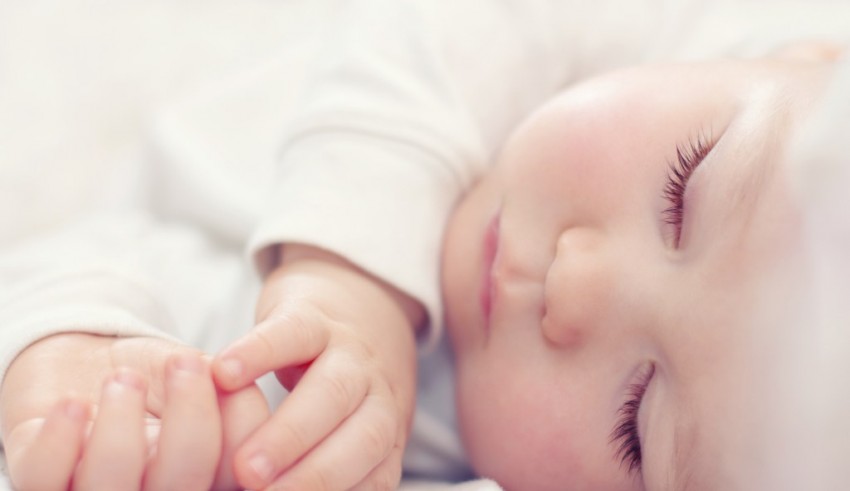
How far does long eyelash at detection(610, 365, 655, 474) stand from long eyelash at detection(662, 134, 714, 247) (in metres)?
0.11

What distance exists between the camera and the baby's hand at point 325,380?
0.51 meters

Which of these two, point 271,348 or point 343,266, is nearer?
point 271,348

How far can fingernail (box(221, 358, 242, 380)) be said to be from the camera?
0.51m

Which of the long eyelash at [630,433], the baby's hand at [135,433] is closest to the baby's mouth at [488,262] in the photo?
the long eyelash at [630,433]

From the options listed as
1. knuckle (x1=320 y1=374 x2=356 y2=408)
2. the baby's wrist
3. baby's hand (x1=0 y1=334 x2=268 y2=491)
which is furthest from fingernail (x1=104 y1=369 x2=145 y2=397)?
the baby's wrist

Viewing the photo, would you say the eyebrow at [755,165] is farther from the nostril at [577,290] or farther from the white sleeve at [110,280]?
the white sleeve at [110,280]

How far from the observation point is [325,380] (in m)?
0.56

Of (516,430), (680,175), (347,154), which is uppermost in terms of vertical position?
(680,175)

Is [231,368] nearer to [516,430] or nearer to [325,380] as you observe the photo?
[325,380]

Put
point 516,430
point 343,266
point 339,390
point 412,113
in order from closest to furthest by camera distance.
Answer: point 339,390 → point 516,430 → point 343,266 → point 412,113

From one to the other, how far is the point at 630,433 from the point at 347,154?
385 mm

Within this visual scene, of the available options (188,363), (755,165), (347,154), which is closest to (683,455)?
(755,165)

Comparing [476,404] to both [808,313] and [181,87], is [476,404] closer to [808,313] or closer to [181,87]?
[808,313]

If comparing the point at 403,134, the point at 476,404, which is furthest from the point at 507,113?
the point at 476,404
